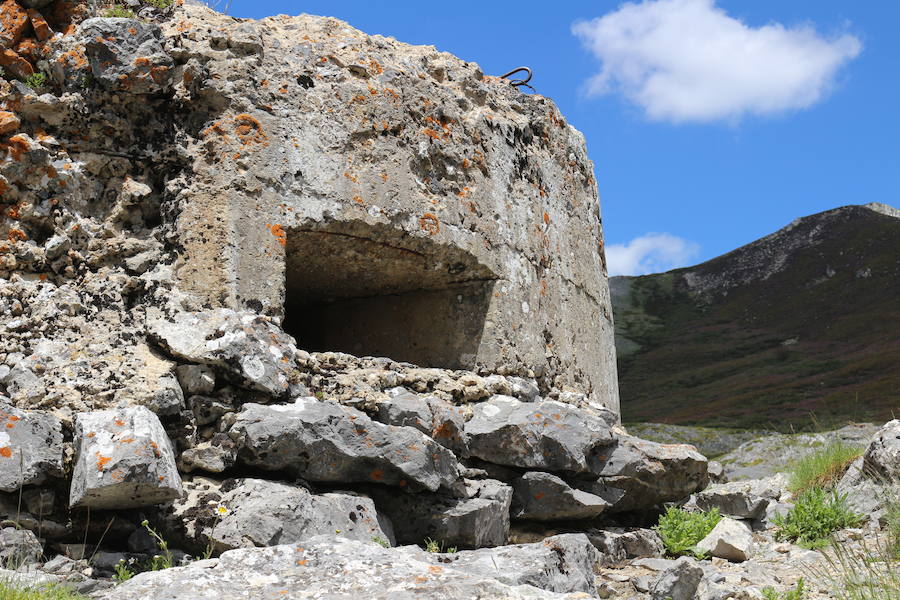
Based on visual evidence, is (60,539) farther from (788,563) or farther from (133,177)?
(788,563)

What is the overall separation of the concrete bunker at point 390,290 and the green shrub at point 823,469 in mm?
2879

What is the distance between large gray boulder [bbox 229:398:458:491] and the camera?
13.1 feet

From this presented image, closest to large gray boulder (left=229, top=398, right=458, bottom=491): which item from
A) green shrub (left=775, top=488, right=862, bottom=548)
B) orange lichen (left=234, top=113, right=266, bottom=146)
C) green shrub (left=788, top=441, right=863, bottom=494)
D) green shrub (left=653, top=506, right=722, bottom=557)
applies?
orange lichen (left=234, top=113, right=266, bottom=146)

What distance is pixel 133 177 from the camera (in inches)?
189

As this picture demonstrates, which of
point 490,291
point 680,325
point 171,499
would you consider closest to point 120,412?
point 171,499

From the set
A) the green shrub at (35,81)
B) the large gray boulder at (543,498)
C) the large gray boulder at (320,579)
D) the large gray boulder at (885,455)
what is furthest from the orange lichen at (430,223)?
the large gray boulder at (885,455)

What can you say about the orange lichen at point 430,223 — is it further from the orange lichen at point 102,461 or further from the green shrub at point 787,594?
the green shrub at point 787,594

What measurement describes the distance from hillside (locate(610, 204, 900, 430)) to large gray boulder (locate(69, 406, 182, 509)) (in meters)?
17.7

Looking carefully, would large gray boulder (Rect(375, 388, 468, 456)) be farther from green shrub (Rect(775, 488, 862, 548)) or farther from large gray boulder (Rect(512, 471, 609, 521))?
green shrub (Rect(775, 488, 862, 548))

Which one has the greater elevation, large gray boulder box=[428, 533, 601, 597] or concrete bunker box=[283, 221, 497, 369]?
concrete bunker box=[283, 221, 497, 369]

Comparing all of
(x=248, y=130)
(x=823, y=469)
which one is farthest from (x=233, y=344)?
(x=823, y=469)

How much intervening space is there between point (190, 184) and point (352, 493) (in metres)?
1.90

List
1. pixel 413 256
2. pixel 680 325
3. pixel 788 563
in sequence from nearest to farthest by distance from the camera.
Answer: pixel 788 563, pixel 413 256, pixel 680 325

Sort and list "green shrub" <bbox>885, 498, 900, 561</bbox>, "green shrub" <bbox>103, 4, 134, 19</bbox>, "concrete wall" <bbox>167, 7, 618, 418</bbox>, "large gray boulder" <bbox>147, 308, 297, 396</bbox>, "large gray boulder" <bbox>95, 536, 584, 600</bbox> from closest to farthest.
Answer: "large gray boulder" <bbox>95, 536, 584, 600</bbox>
"large gray boulder" <bbox>147, 308, 297, 396</bbox>
"green shrub" <bbox>885, 498, 900, 561</bbox>
"concrete wall" <bbox>167, 7, 618, 418</bbox>
"green shrub" <bbox>103, 4, 134, 19</bbox>
